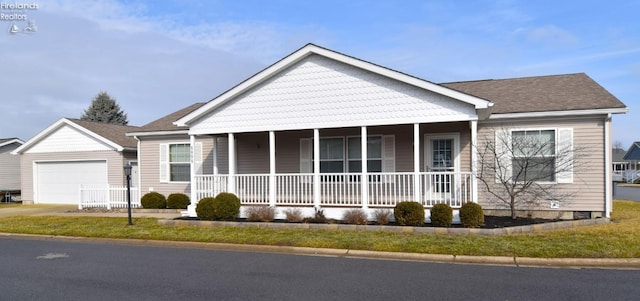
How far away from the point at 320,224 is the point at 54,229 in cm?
778

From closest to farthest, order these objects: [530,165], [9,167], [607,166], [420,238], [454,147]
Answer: [420,238], [607,166], [530,165], [454,147], [9,167]

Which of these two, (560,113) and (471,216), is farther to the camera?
(560,113)

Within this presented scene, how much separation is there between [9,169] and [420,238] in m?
27.7

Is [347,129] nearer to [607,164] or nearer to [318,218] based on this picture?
[318,218]

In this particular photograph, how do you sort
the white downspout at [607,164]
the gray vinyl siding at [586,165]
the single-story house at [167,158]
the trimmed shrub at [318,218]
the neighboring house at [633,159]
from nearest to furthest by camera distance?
1. the white downspout at [607,164]
2. the gray vinyl siding at [586,165]
3. the trimmed shrub at [318,218]
4. the single-story house at [167,158]
5. the neighboring house at [633,159]

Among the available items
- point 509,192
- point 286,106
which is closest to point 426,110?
point 509,192

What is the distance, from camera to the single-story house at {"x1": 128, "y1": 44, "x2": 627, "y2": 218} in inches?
467

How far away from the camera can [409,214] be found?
11086 mm

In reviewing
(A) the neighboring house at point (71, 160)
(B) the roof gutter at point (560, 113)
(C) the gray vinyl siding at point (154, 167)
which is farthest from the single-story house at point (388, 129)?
(A) the neighboring house at point (71, 160)

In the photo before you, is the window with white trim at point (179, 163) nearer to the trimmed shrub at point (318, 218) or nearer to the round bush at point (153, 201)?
the round bush at point (153, 201)

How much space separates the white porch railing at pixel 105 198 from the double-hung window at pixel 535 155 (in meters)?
14.4

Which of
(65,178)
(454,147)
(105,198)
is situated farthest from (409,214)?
(65,178)

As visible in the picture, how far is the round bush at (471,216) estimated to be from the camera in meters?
10.5

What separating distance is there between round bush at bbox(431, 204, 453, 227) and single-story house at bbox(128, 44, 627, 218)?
630 millimetres
